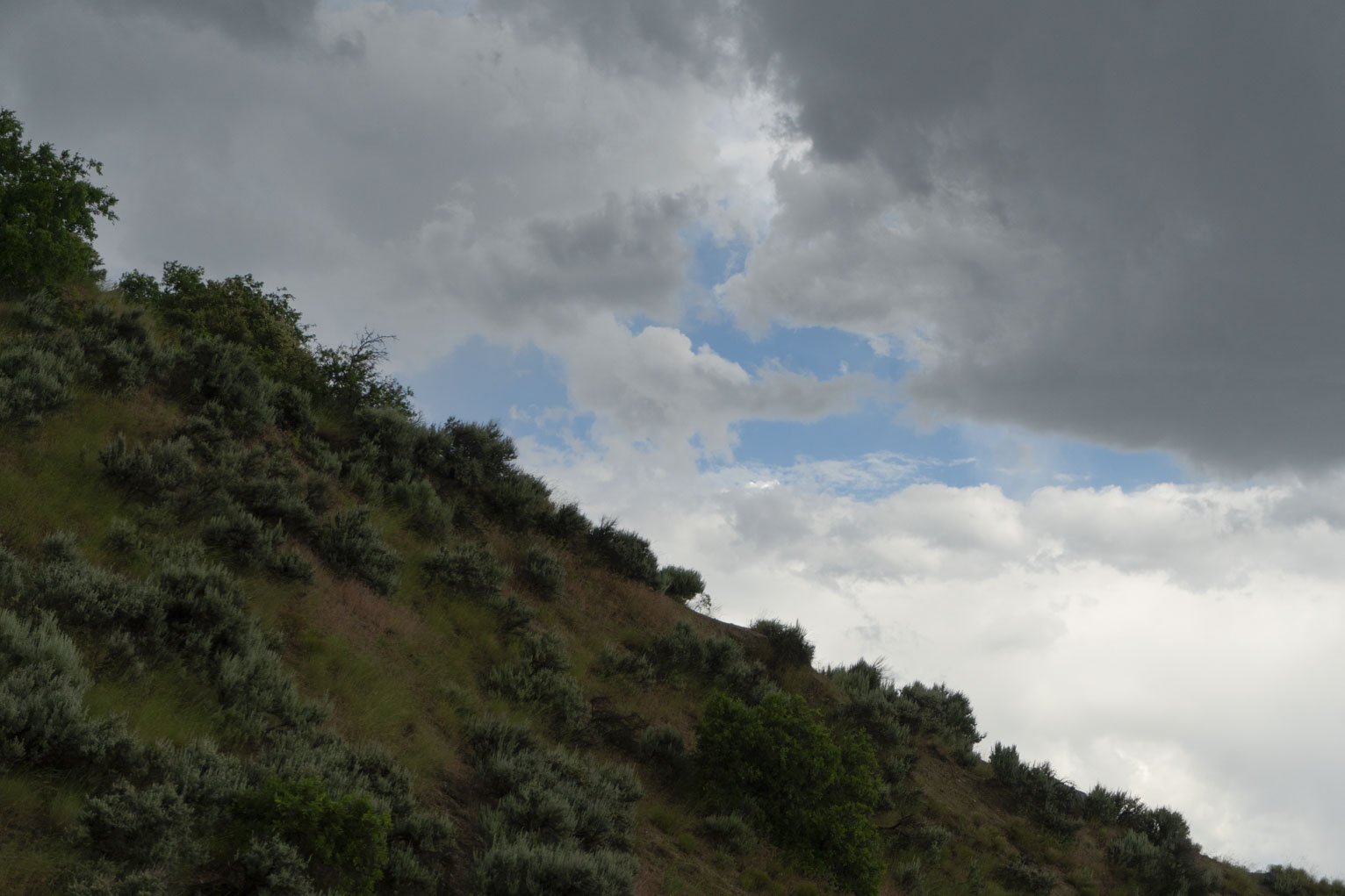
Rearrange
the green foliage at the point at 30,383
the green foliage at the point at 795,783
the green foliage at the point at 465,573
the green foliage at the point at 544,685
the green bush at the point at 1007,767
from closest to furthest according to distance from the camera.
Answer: the green foliage at the point at 30,383, the green foliage at the point at 795,783, the green foliage at the point at 544,685, the green foliage at the point at 465,573, the green bush at the point at 1007,767

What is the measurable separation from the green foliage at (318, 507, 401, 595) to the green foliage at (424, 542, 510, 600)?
952 mm

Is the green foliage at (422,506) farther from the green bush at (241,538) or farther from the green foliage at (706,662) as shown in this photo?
the green foliage at (706,662)

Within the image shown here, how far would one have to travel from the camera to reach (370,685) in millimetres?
12914

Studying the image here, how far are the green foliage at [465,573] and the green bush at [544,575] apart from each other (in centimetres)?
134

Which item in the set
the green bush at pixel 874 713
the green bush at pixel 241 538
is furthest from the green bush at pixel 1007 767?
the green bush at pixel 241 538

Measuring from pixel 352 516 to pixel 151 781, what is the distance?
8392 millimetres

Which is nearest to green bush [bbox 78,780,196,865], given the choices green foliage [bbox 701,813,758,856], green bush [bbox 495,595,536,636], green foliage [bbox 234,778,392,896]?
green foliage [bbox 234,778,392,896]

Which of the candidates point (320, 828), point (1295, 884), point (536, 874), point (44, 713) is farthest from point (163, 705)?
point (1295, 884)

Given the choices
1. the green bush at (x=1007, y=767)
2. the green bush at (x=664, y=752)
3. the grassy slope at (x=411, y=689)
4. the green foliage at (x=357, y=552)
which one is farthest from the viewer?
the green bush at (x=1007, y=767)

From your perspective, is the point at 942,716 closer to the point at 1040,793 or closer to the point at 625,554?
the point at 1040,793

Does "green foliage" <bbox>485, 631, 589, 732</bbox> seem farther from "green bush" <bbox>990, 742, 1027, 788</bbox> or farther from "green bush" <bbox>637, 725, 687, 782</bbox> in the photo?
"green bush" <bbox>990, 742, 1027, 788</bbox>

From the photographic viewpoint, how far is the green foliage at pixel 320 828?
8.05m

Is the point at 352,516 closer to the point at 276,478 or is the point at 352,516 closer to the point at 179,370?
the point at 276,478

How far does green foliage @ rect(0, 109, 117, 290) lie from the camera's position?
17.9 metres
